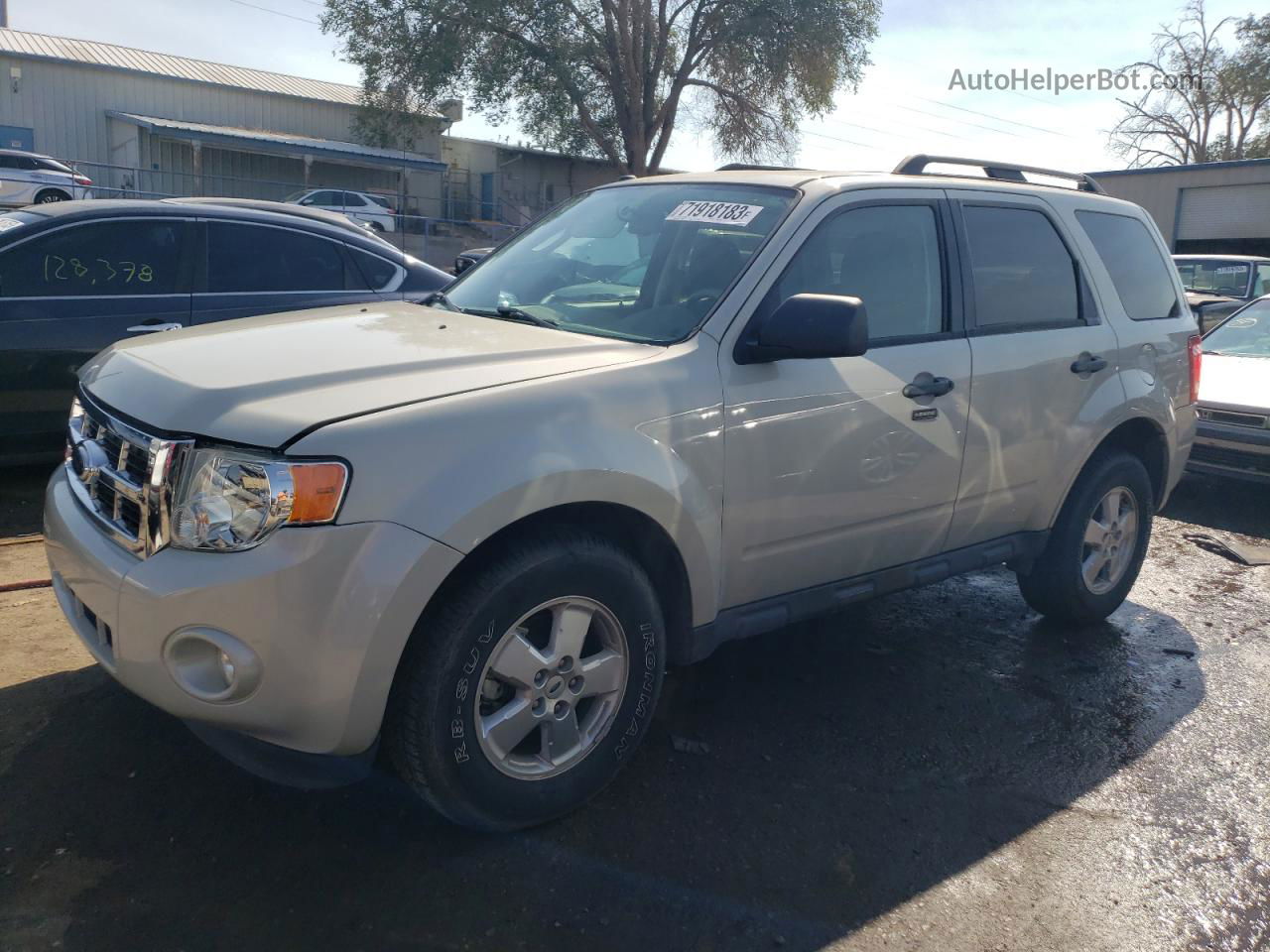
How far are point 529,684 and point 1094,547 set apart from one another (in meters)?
3.03

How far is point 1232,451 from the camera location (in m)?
7.41

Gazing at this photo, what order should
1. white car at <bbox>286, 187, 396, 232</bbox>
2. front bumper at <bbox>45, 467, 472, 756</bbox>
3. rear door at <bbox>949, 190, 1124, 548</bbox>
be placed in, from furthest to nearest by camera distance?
1. white car at <bbox>286, 187, 396, 232</bbox>
2. rear door at <bbox>949, 190, 1124, 548</bbox>
3. front bumper at <bbox>45, 467, 472, 756</bbox>

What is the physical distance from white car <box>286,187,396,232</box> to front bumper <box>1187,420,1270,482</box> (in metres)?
20.1

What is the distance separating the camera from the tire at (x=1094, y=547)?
4.57 meters

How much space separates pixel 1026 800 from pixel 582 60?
1239 inches

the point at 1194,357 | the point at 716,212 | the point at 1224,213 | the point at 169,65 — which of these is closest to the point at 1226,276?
the point at 1194,357

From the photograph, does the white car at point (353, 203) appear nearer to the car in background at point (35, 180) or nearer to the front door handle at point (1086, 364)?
the car in background at point (35, 180)

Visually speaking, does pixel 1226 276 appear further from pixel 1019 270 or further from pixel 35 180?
pixel 35 180

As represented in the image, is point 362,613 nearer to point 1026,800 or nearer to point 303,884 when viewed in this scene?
point 303,884

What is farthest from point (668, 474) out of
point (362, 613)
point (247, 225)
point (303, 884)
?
point (247, 225)

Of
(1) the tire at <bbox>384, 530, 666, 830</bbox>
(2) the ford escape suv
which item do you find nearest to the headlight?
(2) the ford escape suv

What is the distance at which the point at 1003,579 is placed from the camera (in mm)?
5742

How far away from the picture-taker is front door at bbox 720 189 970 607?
10.7 feet

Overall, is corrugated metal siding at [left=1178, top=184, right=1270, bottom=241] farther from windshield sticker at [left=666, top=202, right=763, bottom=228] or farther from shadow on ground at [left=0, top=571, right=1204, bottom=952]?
windshield sticker at [left=666, top=202, right=763, bottom=228]
